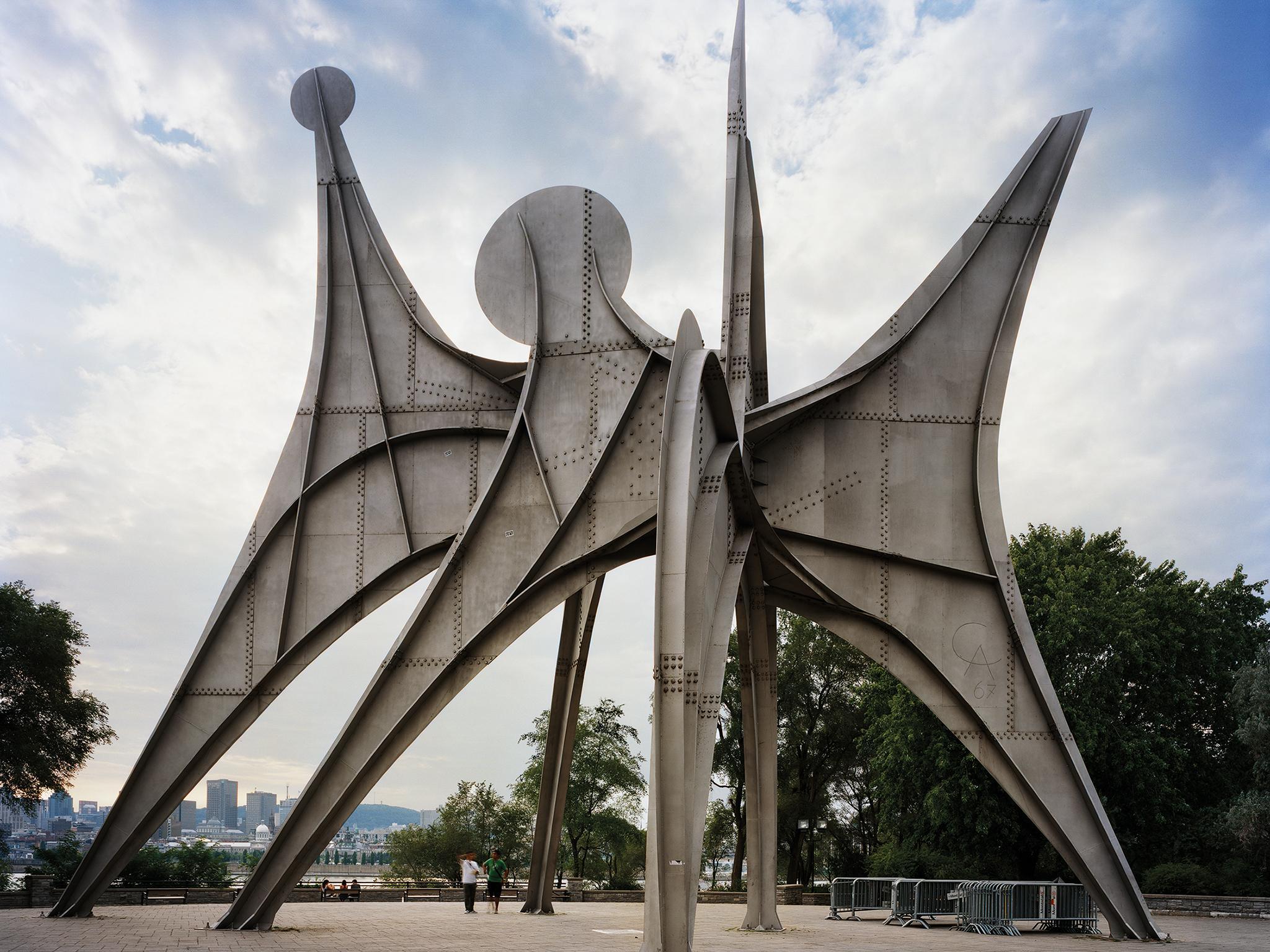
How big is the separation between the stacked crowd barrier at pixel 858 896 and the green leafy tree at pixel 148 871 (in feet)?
55.5

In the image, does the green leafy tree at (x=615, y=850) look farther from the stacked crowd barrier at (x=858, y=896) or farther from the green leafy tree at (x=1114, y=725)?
the stacked crowd barrier at (x=858, y=896)

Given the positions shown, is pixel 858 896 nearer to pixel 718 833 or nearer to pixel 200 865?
pixel 200 865

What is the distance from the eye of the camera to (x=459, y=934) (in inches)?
630

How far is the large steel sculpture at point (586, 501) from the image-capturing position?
17.3 m

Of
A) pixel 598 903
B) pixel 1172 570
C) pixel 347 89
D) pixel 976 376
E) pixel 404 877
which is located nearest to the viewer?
pixel 976 376

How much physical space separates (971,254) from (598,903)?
1890cm

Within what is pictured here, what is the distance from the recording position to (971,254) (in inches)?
763

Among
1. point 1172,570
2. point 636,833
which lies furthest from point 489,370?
point 636,833

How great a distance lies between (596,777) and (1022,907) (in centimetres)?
2723

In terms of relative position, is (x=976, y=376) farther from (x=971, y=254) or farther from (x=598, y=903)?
(x=598, y=903)

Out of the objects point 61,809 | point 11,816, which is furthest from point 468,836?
point 61,809

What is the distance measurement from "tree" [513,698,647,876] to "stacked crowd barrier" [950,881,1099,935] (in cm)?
2629

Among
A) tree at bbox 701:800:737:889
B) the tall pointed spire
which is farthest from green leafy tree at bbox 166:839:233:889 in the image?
the tall pointed spire

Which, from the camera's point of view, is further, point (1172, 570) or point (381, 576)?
point (1172, 570)
